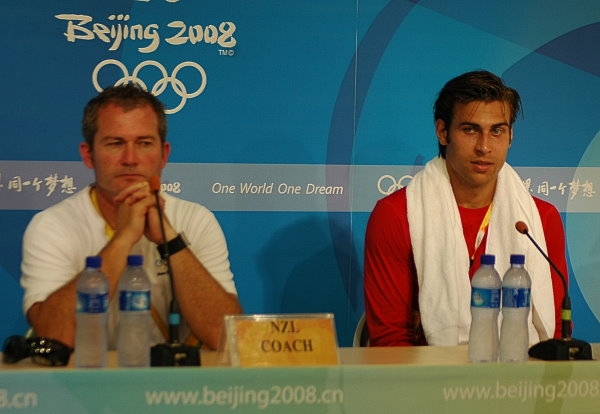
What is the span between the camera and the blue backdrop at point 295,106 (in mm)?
3613

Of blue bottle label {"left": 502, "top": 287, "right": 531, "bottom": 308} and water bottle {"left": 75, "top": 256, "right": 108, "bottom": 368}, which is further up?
blue bottle label {"left": 502, "top": 287, "right": 531, "bottom": 308}

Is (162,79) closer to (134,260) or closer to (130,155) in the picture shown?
(130,155)

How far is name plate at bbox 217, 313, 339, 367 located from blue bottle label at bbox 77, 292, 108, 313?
0.27m

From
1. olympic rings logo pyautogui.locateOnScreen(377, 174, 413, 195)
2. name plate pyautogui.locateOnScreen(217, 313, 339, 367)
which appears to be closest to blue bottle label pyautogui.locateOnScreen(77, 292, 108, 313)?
name plate pyautogui.locateOnScreen(217, 313, 339, 367)

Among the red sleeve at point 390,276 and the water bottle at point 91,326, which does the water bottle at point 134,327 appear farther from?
the red sleeve at point 390,276

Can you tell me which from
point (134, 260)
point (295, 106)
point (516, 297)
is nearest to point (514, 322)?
point (516, 297)

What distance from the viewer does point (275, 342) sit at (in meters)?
2.14

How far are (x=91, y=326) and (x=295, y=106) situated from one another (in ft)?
5.81

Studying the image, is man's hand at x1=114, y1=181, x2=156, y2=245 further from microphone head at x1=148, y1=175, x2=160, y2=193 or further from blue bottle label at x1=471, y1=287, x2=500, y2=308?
blue bottle label at x1=471, y1=287, x2=500, y2=308

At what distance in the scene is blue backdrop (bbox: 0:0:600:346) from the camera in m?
3.61

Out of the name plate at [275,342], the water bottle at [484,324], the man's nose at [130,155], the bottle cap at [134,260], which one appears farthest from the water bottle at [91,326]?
the water bottle at [484,324]

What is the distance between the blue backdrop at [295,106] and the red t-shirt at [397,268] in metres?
0.67

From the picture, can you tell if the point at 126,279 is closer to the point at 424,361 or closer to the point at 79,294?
the point at 79,294

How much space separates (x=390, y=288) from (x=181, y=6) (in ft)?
4.47
